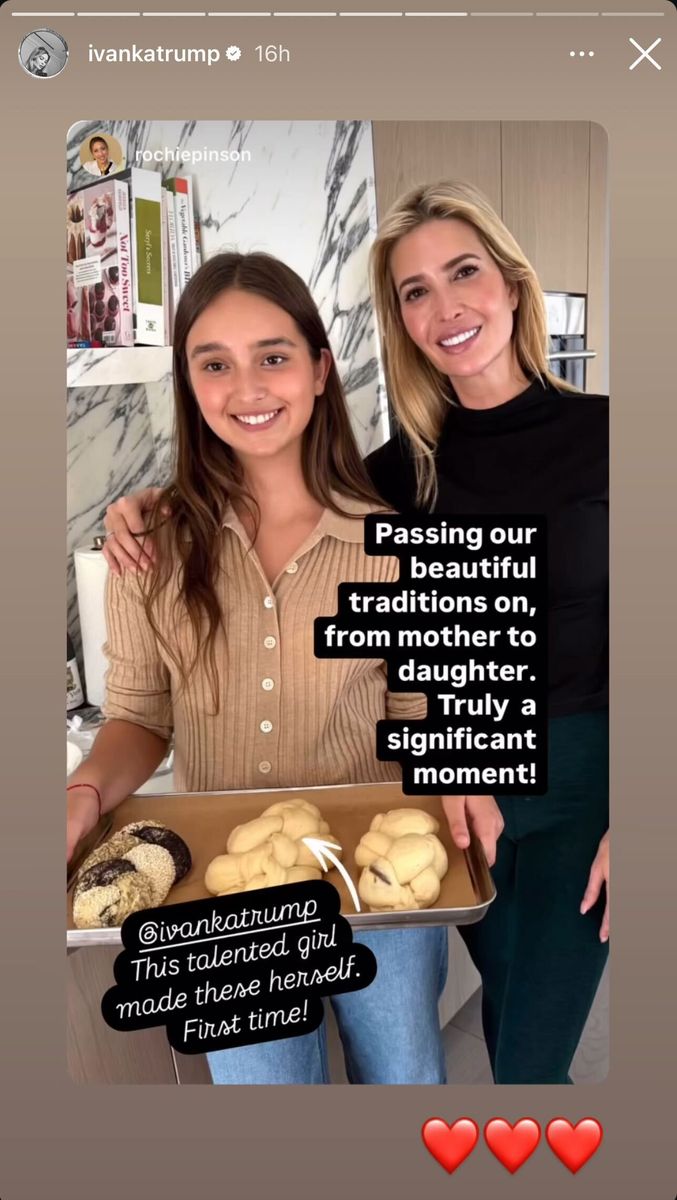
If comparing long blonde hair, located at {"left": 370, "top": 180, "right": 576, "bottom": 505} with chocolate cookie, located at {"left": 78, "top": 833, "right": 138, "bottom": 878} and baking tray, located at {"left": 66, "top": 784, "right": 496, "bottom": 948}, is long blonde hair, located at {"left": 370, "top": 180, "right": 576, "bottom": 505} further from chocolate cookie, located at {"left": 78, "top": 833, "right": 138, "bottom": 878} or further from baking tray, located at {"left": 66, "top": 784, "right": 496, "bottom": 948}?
chocolate cookie, located at {"left": 78, "top": 833, "right": 138, "bottom": 878}

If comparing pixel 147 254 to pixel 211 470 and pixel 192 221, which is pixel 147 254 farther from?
pixel 211 470

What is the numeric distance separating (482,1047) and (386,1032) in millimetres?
83

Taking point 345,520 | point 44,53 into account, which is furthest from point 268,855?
point 44,53

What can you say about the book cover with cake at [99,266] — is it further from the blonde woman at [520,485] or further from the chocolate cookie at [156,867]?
the chocolate cookie at [156,867]

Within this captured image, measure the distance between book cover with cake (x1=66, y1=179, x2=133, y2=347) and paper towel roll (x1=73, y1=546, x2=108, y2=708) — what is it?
0.18 m

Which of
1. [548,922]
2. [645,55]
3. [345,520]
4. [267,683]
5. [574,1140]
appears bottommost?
[574,1140]

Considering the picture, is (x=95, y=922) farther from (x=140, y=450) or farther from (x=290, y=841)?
(x=140, y=450)

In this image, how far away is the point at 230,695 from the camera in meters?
0.78

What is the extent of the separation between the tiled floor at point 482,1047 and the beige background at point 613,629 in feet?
0.04

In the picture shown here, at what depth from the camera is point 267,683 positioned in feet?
2.51

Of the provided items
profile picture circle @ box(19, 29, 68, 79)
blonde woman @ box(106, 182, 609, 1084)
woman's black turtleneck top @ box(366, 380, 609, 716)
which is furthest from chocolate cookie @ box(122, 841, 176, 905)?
profile picture circle @ box(19, 29, 68, 79)

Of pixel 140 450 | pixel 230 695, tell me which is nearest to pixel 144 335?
pixel 140 450

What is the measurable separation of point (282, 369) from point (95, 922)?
19.0 inches

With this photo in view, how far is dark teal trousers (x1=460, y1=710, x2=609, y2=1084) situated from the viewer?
2.49ft
